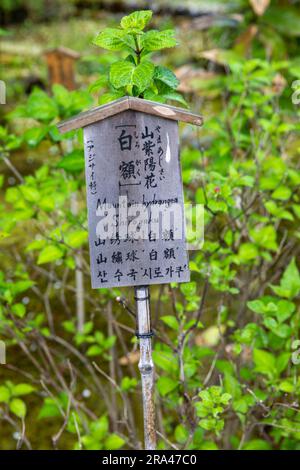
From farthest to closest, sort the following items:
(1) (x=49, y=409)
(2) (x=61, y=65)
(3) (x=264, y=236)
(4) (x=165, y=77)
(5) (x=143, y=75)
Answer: (2) (x=61, y=65) < (1) (x=49, y=409) < (3) (x=264, y=236) < (4) (x=165, y=77) < (5) (x=143, y=75)

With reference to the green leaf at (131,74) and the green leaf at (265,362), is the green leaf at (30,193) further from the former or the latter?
the green leaf at (265,362)

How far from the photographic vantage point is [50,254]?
2.01 metres

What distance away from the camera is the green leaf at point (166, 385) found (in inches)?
76.2

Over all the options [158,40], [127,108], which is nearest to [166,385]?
[127,108]

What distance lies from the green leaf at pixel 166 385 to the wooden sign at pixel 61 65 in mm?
2225

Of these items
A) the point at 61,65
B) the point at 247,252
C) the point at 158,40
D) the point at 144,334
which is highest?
the point at 61,65

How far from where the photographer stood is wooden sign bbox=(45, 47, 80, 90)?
362cm

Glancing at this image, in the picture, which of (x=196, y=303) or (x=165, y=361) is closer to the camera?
(x=165, y=361)

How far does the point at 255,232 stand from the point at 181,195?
2.27ft

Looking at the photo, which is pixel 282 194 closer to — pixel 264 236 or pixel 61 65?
pixel 264 236

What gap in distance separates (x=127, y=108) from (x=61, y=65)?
7.62 feet

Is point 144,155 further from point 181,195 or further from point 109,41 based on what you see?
point 109,41

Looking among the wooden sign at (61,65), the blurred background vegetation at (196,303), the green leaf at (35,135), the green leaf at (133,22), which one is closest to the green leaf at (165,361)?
the blurred background vegetation at (196,303)
